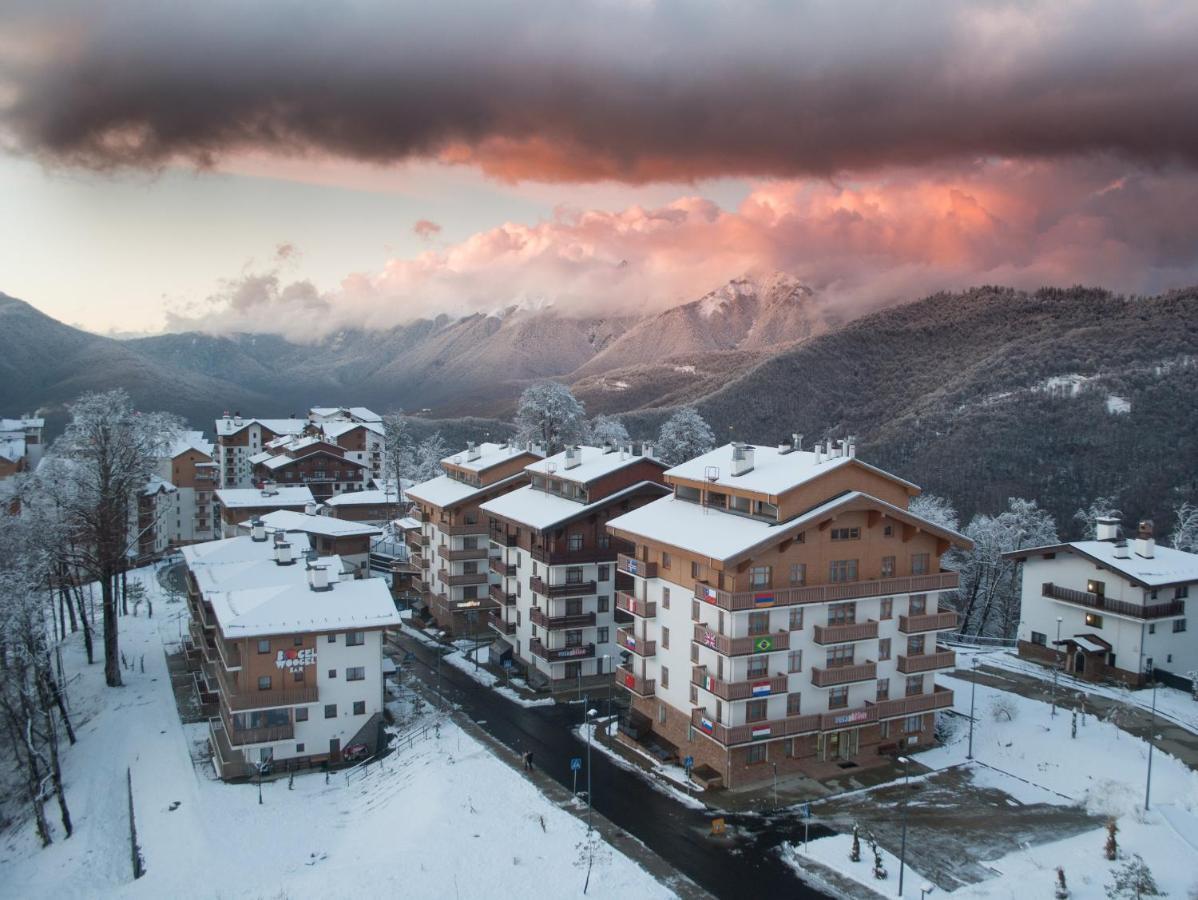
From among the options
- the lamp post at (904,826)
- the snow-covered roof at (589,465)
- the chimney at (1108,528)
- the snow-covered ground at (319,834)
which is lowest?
the snow-covered ground at (319,834)

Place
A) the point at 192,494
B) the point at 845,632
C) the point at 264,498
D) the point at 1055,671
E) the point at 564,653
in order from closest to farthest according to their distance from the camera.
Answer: the point at 845,632 → the point at 1055,671 → the point at 564,653 → the point at 264,498 → the point at 192,494

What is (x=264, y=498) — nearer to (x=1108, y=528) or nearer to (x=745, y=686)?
(x=745, y=686)

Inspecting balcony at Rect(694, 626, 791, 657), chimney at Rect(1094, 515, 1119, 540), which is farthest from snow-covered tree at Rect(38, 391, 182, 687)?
chimney at Rect(1094, 515, 1119, 540)

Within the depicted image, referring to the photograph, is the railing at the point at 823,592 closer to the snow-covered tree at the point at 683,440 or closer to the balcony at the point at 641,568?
the balcony at the point at 641,568

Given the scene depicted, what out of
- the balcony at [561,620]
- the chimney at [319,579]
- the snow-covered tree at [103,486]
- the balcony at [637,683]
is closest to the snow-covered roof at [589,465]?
Answer: the balcony at [561,620]

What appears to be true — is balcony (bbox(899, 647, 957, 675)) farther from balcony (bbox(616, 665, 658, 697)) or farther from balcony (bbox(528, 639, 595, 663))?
balcony (bbox(528, 639, 595, 663))

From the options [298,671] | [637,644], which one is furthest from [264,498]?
[637,644]
